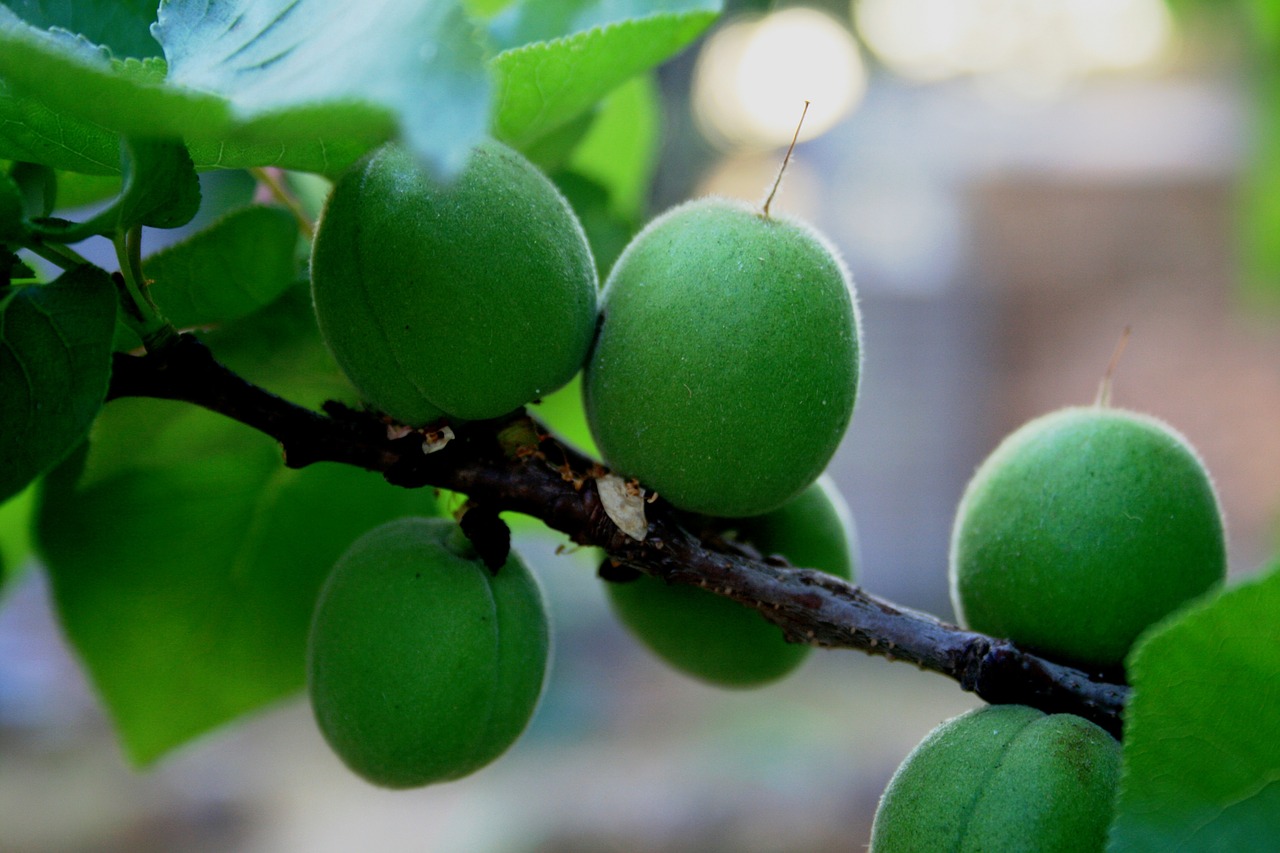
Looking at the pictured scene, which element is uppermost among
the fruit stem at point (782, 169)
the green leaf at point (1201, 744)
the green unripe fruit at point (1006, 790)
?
the fruit stem at point (782, 169)

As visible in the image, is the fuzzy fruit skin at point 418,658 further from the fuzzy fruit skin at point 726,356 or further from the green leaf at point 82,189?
the green leaf at point 82,189

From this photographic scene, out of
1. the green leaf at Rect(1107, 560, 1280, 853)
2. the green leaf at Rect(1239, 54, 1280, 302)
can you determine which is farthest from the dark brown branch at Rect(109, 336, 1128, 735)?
the green leaf at Rect(1239, 54, 1280, 302)

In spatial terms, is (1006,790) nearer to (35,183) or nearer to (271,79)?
(271,79)

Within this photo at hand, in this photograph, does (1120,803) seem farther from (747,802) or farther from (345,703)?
(747,802)

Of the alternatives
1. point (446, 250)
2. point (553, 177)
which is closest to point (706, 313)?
point (446, 250)

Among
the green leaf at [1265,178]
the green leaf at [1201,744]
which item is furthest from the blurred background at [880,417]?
the green leaf at [1201,744]
